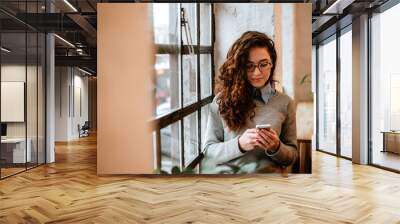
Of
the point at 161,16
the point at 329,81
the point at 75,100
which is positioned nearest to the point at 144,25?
the point at 161,16

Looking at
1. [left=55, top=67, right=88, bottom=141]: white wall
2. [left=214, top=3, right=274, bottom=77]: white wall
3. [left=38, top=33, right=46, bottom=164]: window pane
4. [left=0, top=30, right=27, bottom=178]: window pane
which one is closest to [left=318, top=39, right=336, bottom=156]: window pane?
[left=214, top=3, right=274, bottom=77]: white wall

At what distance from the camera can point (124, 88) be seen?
655 cm

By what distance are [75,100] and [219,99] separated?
12.7 meters

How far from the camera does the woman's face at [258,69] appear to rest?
250 inches

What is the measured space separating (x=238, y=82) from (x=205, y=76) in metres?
0.57

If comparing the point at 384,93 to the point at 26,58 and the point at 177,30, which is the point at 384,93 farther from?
the point at 26,58

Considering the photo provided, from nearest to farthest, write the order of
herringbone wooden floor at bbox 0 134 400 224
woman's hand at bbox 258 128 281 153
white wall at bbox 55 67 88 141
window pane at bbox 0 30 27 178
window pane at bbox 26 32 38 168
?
herringbone wooden floor at bbox 0 134 400 224
woman's hand at bbox 258 128 281 153
window pane at bbox 0 30 27 178
window pane at bbox 26 32 38 168
white wall at bbox 55 67 88 141

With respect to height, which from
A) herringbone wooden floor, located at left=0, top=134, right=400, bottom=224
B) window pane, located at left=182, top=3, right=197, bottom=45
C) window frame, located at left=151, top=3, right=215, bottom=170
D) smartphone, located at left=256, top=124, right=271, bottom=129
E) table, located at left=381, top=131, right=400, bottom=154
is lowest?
herringbone wooden floor, located at left=0, top=134, right=400, bottom=224

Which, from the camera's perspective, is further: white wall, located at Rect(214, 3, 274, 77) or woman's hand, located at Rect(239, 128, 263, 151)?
white wall, located at Rect(214, 3, 274, 77)

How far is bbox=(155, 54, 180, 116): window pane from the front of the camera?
6.48m

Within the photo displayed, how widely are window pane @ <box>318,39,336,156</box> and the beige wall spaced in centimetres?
571

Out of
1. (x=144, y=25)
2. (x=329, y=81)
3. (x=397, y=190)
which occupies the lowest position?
(x=397, y=190)

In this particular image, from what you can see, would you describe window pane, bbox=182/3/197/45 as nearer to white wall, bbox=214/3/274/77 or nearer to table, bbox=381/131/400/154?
white wall, bbox=214/3/274/77

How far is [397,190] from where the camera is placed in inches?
217
